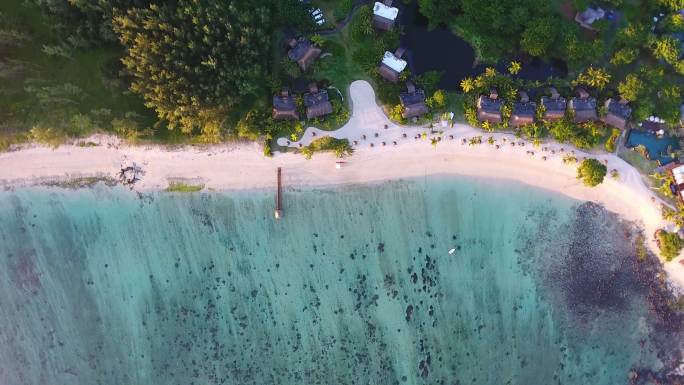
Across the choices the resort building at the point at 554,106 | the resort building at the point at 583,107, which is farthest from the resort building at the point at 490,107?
the resort building at the point at 583,107

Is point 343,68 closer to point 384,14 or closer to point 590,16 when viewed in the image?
point 384,14

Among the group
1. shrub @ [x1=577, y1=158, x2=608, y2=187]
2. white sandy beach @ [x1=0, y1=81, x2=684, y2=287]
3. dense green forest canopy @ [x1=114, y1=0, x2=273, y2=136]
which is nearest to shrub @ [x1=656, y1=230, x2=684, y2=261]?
white sandy beach @ [x1=0, y1=81, x2=684, y2=287]

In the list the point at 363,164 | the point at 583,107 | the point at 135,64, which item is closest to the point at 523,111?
the point at 583,107

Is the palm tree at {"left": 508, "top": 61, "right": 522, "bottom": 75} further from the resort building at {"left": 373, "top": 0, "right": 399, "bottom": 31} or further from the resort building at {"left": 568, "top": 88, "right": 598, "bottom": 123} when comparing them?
the resort building at {"left": 373, "top": 0, "right": 399, "bottom": 31}

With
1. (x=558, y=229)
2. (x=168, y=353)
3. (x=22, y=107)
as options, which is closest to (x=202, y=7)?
(x=22, y=107)

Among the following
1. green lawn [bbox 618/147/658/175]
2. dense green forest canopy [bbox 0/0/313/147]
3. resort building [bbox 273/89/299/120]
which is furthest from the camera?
green lawn [bbox 618/147/658/175]

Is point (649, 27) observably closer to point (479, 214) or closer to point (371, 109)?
point (479, 214)
